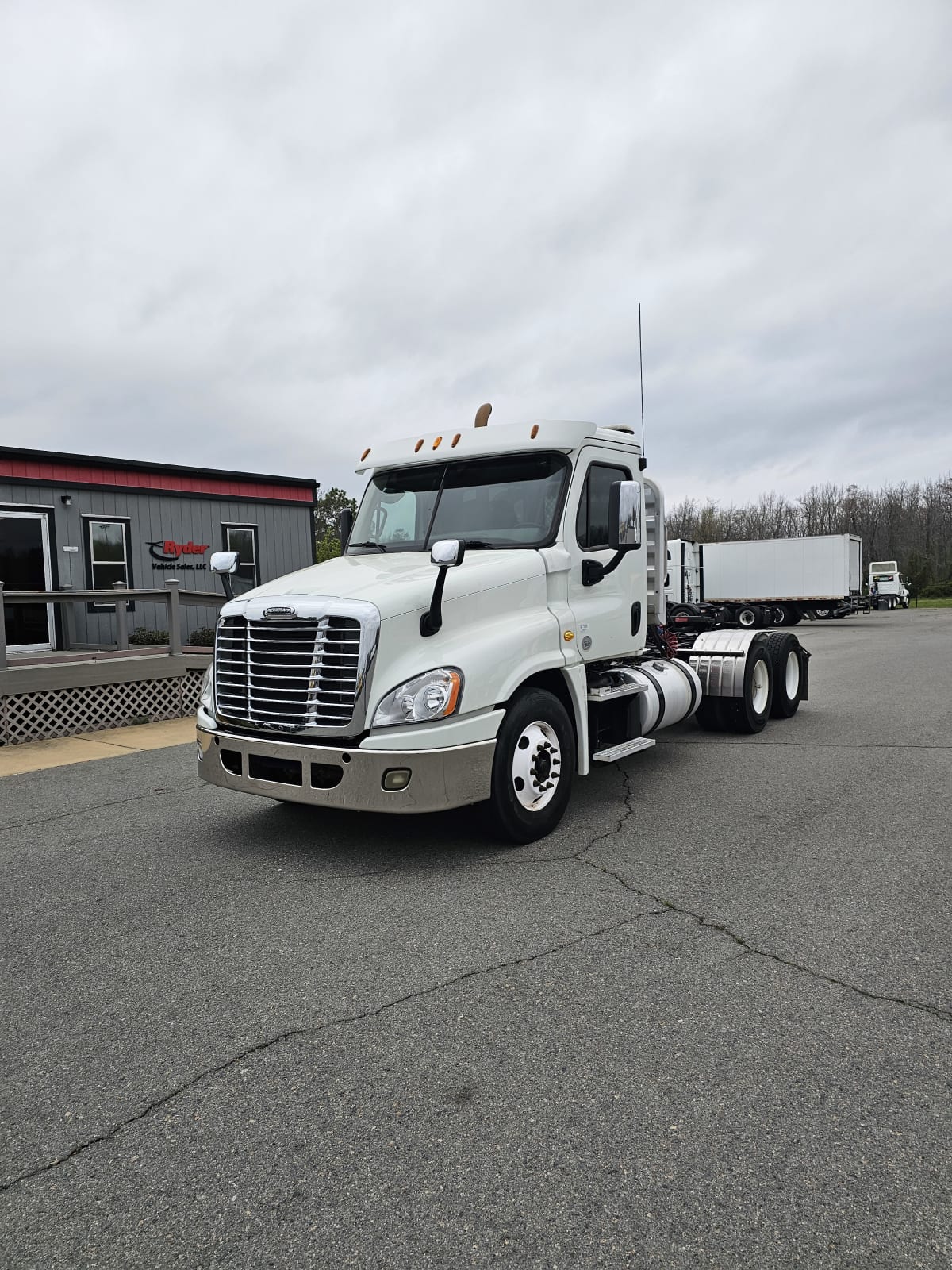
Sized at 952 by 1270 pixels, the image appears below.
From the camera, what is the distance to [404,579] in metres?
5.17

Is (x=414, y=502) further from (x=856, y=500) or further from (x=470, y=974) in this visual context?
(x=856, y=500)

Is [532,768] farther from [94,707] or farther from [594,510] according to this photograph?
[94,707]

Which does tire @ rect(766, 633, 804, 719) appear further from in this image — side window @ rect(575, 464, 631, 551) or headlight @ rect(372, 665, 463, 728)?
headlight @ rect(372, 665, 463, 728)

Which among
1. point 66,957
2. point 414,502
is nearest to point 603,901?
point 66,957

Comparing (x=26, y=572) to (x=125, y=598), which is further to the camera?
(x=26, y=572)

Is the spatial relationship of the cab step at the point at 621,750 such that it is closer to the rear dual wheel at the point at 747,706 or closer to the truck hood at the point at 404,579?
the truck hood at the point at 404,579

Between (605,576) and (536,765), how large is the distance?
1630 millimetres

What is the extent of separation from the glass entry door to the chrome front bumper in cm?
1058

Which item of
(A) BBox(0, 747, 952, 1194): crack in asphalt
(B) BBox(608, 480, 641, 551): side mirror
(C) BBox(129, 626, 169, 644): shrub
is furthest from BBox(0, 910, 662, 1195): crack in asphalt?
(C) BBox(129, 626, 169, 644): shrub

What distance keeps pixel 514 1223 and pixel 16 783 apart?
6897 millimetres

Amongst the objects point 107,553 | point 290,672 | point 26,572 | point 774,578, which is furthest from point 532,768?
point 774,578

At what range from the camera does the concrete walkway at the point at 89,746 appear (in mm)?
8586

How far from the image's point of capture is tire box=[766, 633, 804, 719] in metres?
9.61

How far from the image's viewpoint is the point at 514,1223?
2197 millimetres
